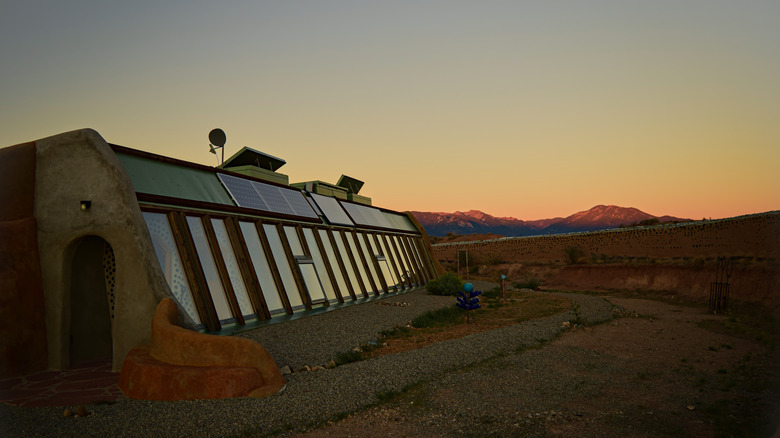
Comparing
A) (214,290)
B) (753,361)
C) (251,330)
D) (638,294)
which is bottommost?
(638,294)

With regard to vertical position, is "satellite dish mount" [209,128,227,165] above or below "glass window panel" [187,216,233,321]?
above

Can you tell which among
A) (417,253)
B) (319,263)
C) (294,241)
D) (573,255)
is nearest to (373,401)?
(294,241)

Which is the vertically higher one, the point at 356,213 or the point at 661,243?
the point at 356,213

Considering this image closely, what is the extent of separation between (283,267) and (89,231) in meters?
7.17

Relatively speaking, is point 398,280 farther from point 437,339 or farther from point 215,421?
point 215,421

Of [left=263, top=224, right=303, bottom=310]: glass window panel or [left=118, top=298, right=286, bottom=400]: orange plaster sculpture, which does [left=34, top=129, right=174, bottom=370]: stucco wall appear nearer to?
[left=118, top=298, right=286, bottom=400]: orange plaster sculpture

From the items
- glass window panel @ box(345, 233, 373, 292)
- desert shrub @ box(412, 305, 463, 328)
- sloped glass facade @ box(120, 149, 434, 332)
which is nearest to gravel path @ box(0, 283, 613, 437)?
sloped glass facade @ box(120, 149, 434, 332)

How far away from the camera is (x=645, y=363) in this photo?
10.4m

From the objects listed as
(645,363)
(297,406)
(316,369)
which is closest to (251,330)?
(316,369)

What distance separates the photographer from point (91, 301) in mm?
9938

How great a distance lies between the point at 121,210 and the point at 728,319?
22255 millimetres

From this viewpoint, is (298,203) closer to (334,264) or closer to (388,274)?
(334,264)

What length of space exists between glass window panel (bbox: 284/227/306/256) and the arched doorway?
6988 millimetres

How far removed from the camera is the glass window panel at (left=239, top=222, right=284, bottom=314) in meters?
14.2
